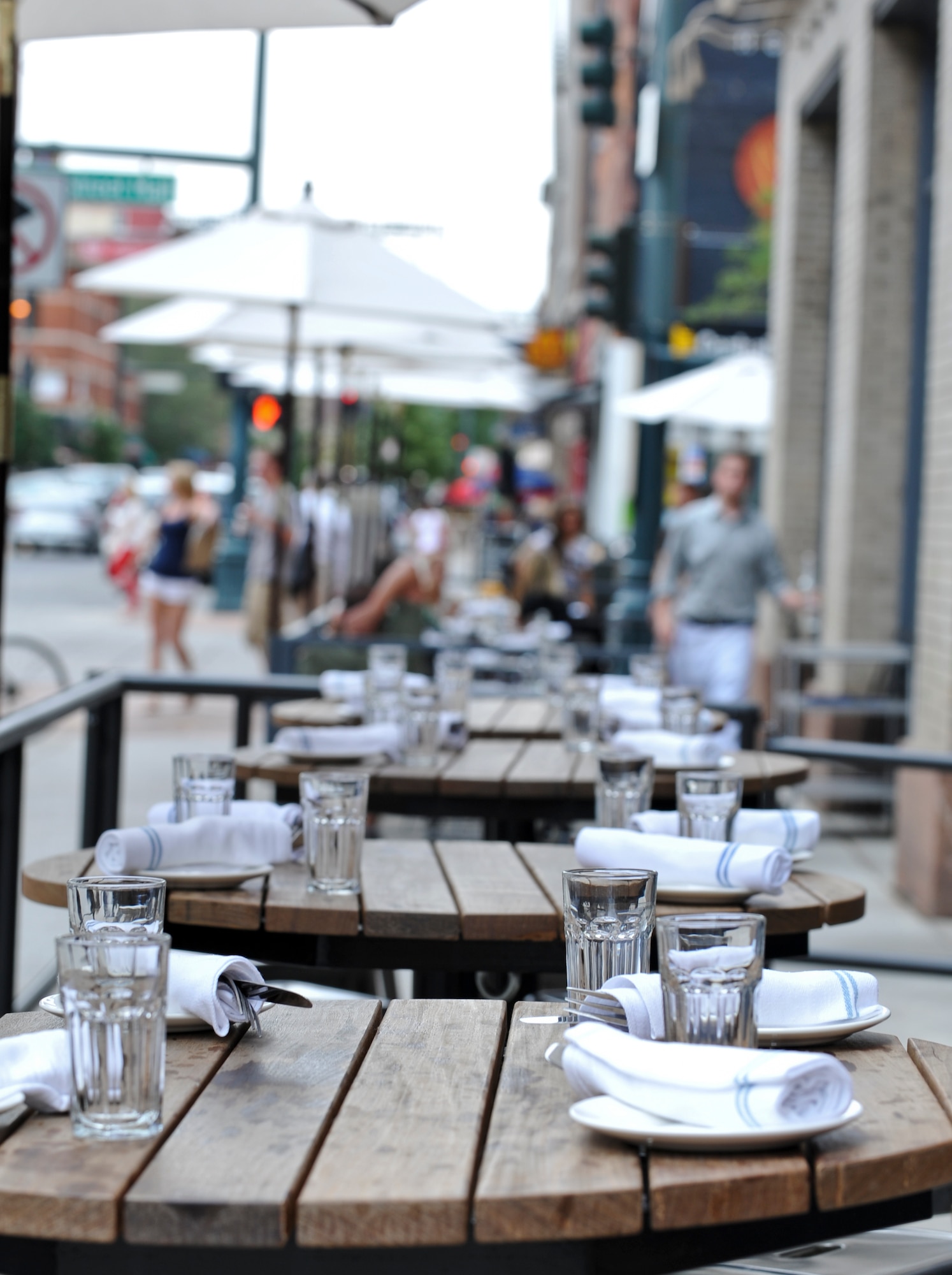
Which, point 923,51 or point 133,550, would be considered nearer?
point 923,51

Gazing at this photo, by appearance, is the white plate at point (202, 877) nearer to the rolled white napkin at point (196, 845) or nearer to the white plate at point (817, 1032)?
the rolled white napkin at point (196, 845)

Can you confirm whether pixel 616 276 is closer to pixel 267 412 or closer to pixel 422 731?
pixel 422 731

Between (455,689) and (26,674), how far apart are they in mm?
8674

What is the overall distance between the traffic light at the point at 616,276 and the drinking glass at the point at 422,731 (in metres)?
8.45

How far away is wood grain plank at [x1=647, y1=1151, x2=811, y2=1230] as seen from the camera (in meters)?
1.73

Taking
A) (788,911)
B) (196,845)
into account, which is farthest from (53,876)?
(788,911)

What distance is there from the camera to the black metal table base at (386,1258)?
69.4 inches

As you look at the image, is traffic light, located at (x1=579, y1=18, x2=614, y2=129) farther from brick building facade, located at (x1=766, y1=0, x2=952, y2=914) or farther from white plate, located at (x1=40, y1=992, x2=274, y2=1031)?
white plate, located at (x1=40, y1=992, x2=274, y2=1031)

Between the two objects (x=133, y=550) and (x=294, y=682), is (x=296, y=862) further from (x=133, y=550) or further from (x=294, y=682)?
(x=133, y=550)

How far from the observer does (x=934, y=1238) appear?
293 centimetres

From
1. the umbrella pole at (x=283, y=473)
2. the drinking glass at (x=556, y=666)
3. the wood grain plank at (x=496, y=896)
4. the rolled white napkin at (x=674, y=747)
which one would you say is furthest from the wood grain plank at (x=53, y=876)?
the umbrella pole at (x=283, y=473)

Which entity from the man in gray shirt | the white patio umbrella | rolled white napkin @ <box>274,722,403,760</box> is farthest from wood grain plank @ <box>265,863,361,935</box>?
the white patio umbrella

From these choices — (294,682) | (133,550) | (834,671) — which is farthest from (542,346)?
(294,682)

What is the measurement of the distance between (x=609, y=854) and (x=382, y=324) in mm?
8830
